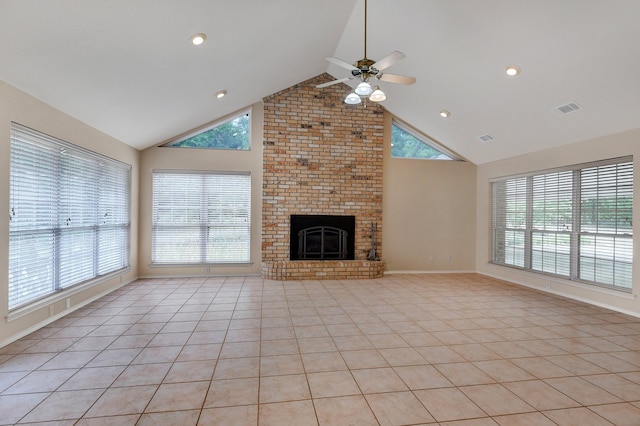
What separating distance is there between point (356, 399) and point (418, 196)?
5203 mm

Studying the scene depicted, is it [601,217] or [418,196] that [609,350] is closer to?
[601,217]

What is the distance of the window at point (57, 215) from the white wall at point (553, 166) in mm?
6699

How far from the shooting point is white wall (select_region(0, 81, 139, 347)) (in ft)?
9.55

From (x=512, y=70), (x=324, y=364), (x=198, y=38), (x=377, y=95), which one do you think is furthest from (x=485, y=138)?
(x=324, y=364)

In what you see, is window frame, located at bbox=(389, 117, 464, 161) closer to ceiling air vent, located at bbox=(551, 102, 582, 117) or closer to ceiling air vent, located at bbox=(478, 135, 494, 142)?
ceiling air vent, located at bbox=(478, 135, 494, 142)

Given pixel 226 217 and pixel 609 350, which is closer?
pixel 609 350

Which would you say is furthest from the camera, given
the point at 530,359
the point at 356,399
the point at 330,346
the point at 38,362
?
the point at 330,346

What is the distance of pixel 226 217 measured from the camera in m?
6.19

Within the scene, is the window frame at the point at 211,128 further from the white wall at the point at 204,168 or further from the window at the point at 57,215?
the window at the point at 57,215

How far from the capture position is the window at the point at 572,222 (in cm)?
432

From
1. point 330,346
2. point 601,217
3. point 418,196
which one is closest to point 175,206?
point 330,346

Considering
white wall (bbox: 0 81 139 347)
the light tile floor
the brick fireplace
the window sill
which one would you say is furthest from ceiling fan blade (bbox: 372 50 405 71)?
the window sill

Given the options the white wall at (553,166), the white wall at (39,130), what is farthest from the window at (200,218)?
the white wall at (553,166)

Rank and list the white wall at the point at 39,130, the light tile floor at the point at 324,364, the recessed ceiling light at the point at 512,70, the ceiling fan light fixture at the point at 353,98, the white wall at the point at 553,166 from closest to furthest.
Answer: the light tile floor at the point at 324,364
the white wall at the point at 39,130
the ceiling fan light fixture at the point at 353,98
the recessed ceiling light at the point at 512,70
the white wall at the point at 553,166
